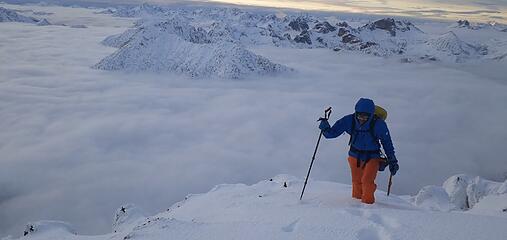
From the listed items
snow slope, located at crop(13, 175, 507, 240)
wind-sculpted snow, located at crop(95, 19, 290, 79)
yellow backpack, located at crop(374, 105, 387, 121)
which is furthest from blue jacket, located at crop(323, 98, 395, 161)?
wind-sculpted snow, located at crop(95, 19, 290, 79)

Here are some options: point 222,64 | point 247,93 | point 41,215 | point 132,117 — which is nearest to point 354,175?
point 41,215

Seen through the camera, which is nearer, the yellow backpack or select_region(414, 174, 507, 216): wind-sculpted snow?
the yellow backpack

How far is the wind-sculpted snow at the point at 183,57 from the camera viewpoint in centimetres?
18188

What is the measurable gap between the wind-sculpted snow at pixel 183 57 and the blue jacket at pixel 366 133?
6728 inches

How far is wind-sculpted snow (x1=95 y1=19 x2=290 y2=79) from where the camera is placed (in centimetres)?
18188

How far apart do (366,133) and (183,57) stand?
186m

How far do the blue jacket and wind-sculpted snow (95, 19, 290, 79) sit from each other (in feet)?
561

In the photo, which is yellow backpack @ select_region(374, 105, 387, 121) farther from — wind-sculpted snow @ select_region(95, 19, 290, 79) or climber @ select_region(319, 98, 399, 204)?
wind-sculpted snow @ select_region(95, 19, 290, 79)

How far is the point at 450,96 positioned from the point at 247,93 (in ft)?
321

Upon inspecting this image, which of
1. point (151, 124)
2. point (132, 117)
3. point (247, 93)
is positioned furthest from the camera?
point (247, 93)

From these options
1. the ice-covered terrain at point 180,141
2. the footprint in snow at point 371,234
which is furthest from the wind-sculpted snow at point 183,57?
the footprint in snow at point 371,234

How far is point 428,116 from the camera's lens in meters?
135

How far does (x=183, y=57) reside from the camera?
619 feet

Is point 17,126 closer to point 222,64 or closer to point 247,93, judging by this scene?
point 247,93
